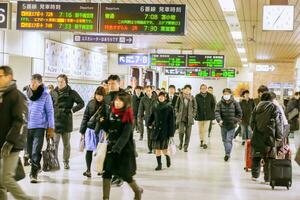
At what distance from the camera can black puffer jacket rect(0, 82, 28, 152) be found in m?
5.30

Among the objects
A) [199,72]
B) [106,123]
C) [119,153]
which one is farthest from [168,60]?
[119,153]

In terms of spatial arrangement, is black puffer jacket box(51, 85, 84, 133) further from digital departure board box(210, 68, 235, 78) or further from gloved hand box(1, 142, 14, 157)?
digital departure board box(210, 68, 235, 78)

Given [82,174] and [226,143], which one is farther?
[226,143]

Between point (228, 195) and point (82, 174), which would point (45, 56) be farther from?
point (228, 195)

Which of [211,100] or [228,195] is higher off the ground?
[211,100]

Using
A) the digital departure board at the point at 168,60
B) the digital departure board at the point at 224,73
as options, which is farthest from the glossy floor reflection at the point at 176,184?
the digital departure board at the point at 224,73

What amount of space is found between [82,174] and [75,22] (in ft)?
11.9

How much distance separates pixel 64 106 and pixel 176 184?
2578mm

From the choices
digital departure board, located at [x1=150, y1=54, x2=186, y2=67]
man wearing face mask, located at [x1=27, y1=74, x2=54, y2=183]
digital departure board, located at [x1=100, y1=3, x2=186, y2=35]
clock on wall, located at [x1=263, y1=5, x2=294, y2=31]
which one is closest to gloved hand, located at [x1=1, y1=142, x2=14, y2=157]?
man wearing face mask, located at [x1=27, y1=74, x2=54, y2=183]

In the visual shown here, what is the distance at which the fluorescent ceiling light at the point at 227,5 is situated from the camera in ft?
40.2

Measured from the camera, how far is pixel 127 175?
19.7ft

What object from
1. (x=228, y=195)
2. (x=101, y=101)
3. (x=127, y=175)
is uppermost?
(x=101, y=101)

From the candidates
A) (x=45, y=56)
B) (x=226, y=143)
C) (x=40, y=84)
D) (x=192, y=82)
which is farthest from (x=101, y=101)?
(x=192, y=82)

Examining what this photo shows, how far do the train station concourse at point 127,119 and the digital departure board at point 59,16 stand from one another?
2 centimetres
